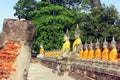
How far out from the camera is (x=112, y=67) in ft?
30.8

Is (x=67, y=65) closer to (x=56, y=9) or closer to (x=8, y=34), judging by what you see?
(x=8, y=34)

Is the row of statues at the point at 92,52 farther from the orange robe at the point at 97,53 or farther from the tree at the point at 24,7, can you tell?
Answer: the tree at the point at 24,7

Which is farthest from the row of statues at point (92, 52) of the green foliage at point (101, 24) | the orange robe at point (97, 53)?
the green foliage at point (101, 24)

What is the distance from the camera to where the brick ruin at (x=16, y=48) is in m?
4.83

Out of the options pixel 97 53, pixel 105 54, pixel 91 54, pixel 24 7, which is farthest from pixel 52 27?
pixel 105 54

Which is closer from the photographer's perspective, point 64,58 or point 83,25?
point 64,58

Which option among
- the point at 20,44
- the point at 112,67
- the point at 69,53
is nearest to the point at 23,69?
the point at 20,44

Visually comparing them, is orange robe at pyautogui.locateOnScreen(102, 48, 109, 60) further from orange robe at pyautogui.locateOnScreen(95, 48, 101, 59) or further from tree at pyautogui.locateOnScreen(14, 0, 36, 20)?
tree at pyautogui.locateOnScreen(14, 0, 36, 20)

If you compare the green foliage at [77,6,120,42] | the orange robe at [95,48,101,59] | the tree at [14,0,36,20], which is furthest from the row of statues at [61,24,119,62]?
the tree at [14,0,36,20]

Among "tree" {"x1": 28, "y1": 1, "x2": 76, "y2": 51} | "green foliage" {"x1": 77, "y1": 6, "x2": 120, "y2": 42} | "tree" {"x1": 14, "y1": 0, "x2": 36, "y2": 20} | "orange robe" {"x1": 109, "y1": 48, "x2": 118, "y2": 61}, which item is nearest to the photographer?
"orange robe" {"x1": 109, "y1": 48, "x2": 118, "y2": 61}

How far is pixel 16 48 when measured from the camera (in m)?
5.02

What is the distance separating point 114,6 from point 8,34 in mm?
19736

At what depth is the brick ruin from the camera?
483 centimetres

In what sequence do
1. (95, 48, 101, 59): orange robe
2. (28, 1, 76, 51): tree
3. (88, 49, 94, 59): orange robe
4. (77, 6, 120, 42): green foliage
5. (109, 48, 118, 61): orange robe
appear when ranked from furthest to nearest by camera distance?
(28, 1, 76, 51): tree → (77, 6, 120, 42): green foliage → (88, 49, 94, 59): orange robe → (95, 48, 101, 59): orange robe → (109, 48, 118, 61): orange robe
